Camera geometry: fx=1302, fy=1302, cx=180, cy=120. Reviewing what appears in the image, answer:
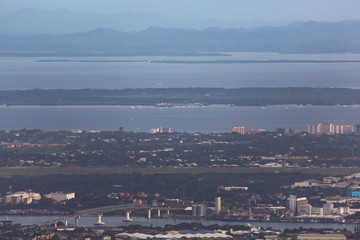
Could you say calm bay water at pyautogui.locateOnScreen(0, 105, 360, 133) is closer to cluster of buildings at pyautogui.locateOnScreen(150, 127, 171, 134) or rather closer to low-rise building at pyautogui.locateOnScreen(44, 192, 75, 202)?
cluster of buildings at pyautogui.locateOnScreen(150, 127, 171, 134)

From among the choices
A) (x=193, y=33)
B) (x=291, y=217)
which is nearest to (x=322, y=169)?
(x=291, y=217)

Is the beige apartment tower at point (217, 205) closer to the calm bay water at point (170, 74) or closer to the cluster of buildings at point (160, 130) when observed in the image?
the cluster of buildings at point (160, 130)

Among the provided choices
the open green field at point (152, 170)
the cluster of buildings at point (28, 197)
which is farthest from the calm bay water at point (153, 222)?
the open green field at point (152, 170)

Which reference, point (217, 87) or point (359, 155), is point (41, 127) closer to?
point (359, 155)

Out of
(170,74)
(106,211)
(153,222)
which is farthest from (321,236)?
(170,74)

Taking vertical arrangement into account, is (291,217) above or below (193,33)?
below
